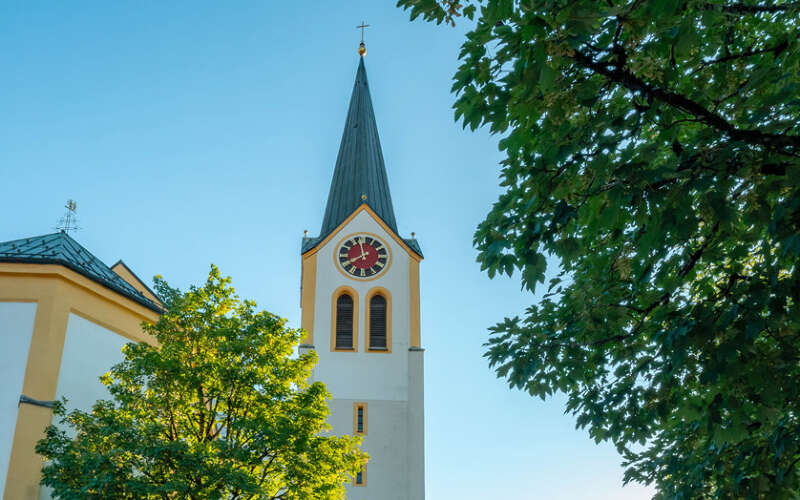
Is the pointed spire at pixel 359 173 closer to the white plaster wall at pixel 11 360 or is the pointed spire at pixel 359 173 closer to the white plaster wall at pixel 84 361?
the white plaster wall at pixel 84 361

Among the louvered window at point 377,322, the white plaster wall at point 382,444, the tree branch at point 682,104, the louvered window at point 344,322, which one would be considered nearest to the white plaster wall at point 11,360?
the tree branch at point 682,104

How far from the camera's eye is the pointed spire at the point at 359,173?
35594 millimetres

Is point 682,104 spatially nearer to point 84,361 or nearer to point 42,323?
point 42,323

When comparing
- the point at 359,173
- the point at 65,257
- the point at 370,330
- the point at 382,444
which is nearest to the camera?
the point at 65,257

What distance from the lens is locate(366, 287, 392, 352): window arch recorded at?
32062 millimetres

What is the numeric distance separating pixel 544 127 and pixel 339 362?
26476 mm

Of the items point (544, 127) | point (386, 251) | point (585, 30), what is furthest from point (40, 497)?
point (386, 251)

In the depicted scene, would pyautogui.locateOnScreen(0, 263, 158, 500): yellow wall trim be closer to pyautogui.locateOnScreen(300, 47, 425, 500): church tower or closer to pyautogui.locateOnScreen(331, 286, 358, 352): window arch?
pyautogui.locateOnScreen(300, 47, 425, 500): church tower

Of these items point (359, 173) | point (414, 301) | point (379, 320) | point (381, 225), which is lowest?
point (379, 320)

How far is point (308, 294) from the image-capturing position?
32.6 metres

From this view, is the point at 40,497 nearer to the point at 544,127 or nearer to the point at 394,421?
the point at 544,127

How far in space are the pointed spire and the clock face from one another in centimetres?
114

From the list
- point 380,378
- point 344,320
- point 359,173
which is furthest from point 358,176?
point 380,378

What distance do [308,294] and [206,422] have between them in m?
17.9
